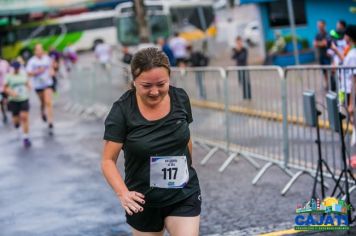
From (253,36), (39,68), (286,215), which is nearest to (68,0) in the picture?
(253,36)

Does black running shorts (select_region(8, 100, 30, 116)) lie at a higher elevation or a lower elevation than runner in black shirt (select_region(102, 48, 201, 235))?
lower

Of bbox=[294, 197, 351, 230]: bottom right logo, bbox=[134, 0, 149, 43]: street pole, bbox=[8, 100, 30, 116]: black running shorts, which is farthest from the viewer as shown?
bbox=[134, 0, 149, 43]: street pole

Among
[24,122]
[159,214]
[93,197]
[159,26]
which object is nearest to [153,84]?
[159,214]

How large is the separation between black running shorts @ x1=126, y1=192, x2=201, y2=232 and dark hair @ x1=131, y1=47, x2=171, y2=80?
823mm

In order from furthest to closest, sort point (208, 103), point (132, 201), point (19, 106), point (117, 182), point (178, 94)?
1. point (19, 106)
2. point (208, 103)
3. point (178, 94)
4. point (117, 182)
5. point (132, 201)

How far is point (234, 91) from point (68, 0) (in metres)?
43.5

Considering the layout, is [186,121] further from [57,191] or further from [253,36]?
[253,36]

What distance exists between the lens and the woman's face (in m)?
4.34

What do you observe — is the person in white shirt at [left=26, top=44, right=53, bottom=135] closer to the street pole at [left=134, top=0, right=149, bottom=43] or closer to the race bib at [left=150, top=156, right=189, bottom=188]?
the street pole at [left=134, top=0, right=149, bottom=43]

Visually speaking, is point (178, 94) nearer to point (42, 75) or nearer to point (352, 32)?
point (352, 32)

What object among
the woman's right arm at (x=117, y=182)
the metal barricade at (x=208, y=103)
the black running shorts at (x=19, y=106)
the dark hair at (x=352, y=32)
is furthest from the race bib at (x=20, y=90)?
the woman's right arm at (x=117, y=182)

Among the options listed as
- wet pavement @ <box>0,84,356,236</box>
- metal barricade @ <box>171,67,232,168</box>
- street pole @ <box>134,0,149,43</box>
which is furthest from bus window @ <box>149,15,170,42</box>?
wet pavement @ <box>0,84,356,236</box>

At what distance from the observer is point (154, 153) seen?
4492 mm

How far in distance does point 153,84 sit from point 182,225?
2.87 feet
